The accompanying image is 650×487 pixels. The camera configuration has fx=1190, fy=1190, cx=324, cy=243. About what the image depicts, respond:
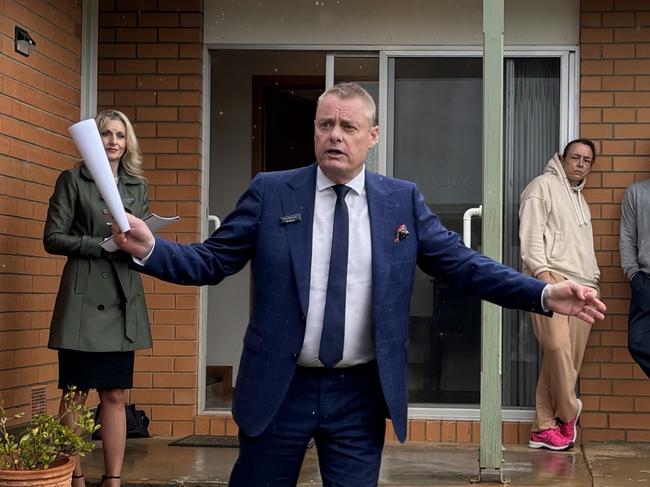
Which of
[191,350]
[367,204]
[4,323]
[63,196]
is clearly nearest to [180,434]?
[191,350]

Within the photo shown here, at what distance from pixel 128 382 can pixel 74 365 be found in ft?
0.89

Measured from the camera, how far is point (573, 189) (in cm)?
765

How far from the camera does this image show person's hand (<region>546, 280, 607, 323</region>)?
3664mm

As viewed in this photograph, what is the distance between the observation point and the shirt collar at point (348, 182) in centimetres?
384

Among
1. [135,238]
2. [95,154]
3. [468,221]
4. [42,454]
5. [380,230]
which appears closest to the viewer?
[95,154]

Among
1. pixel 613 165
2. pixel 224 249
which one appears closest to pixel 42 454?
pixel 224 249

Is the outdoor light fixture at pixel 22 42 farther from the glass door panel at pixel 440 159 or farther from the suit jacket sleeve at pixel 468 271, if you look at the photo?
the suit jacket sleeve at pixel 468 271

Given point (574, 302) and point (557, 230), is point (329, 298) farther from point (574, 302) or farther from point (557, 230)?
point (557, 230)

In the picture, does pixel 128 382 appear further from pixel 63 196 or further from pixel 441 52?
pixel 441 52

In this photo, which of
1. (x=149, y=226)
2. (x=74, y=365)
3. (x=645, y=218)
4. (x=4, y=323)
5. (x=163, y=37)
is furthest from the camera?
(x=163, y=37)

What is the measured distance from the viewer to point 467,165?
25.9ft

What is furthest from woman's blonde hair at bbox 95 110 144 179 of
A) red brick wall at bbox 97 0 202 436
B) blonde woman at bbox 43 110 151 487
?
red brick wall at bbox 97 0 202 436

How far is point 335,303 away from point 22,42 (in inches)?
142

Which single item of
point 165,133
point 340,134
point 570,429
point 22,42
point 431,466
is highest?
point 22,42
